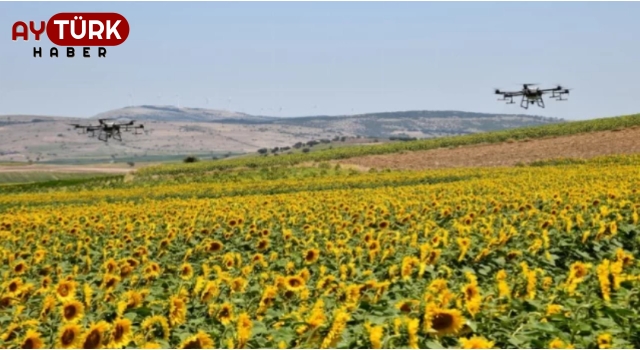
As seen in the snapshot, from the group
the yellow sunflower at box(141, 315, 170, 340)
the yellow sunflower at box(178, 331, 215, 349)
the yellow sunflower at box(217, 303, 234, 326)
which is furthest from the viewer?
the yellow sunflower at box(217, 303, 234, 326)

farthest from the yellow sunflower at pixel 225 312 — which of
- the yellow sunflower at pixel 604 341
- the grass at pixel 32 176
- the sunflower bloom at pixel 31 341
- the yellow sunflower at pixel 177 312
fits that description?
the grass at pixel 32 176

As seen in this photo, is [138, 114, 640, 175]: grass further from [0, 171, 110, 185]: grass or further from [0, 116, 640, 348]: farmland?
[0, 171, 110, 185]: grass

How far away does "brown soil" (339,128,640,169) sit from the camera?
46.3 meters

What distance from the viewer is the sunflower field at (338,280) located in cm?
457

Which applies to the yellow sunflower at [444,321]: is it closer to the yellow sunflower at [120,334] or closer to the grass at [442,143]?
the yellow sunflower at [120,334]

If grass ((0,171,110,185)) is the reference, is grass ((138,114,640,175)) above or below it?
above

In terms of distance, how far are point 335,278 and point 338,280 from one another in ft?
0.12

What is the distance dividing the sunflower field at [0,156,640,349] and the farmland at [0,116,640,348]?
17 millimetres

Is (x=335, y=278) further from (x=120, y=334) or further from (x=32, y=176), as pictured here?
(x=32, y=176)

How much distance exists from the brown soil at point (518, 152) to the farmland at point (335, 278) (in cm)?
3253

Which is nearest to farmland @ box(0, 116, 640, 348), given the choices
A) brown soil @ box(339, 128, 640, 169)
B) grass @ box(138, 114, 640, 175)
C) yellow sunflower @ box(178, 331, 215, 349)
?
yellow sunflower @ box(178, 331, 215, 349)

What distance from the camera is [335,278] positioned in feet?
21.7

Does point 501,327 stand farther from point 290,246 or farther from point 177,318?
point 290,246

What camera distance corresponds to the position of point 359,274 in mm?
7012
